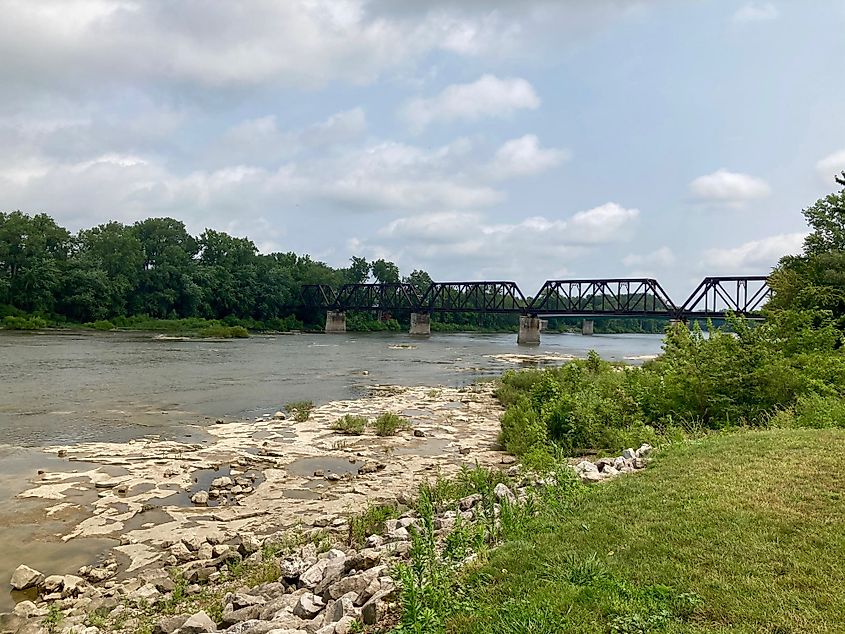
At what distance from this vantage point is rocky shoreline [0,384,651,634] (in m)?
7.84

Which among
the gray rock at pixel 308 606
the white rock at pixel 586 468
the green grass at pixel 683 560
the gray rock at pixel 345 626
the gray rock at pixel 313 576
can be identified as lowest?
the gray rock at pixel 313 576

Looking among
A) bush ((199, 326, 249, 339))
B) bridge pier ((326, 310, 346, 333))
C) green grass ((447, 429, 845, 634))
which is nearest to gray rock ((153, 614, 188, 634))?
green grass ((447, 429, 845, 634))

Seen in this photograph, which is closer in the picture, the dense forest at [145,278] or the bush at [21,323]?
the bush at [21,323]

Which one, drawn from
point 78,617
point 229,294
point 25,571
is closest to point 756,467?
point 78,617

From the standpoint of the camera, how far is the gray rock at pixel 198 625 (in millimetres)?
7352

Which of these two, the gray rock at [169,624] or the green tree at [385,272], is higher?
the green tree at [385,272]

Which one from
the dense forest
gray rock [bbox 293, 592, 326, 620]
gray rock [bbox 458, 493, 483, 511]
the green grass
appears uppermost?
the dense forest

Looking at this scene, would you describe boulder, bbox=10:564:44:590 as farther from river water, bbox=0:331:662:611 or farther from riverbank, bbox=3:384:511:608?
riverbank, bbox=3:384:511:608

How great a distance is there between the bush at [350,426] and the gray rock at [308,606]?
1440 cm

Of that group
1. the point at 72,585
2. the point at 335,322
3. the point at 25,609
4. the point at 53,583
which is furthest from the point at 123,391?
the point at 335,322

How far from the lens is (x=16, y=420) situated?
906 inches

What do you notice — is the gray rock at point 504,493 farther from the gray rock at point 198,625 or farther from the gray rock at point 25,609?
the gray rock at point 25,609

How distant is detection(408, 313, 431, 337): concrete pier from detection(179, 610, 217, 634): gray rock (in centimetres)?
11976

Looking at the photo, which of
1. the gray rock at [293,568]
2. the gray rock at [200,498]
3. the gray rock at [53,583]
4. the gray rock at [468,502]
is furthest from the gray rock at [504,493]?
the gray rock at [53,583]
